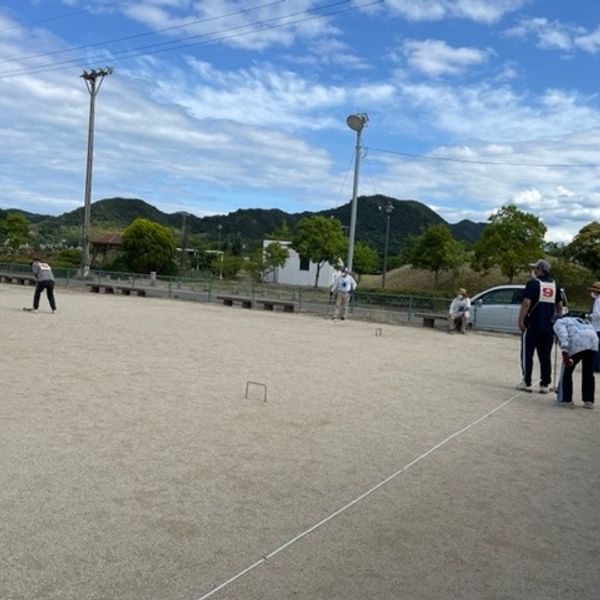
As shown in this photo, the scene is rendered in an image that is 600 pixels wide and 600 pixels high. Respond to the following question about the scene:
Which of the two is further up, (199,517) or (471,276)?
(471,276)

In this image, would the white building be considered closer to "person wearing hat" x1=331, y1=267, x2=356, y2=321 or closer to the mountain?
the mountain

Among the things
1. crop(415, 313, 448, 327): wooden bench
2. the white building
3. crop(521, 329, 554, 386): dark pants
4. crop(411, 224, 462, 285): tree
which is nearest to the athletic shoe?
crop(521, 329, 554, 386): dark pants

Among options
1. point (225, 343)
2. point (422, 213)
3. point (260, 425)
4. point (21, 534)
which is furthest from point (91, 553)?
point (422, 213)

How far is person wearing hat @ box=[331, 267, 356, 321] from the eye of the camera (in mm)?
21016

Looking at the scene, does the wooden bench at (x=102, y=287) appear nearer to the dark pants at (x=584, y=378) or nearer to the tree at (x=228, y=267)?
the dark pants at (x=584, y=378)

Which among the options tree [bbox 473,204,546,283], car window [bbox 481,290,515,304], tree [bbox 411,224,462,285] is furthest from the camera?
tree [bbox 411,224,462,285]

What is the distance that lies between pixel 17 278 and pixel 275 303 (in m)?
20.3

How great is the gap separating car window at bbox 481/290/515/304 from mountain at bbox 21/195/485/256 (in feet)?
298

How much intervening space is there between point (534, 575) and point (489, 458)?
2330 mm

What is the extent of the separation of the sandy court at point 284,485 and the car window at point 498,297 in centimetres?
975

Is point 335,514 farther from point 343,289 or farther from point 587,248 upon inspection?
point 587,248

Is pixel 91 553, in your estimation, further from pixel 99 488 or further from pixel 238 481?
pixel 238 481

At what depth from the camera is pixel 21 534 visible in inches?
149

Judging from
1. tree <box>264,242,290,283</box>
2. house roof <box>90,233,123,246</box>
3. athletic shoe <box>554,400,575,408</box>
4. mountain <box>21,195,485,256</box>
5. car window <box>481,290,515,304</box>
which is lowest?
athletic shoe <box>554,400,575,408</box>
